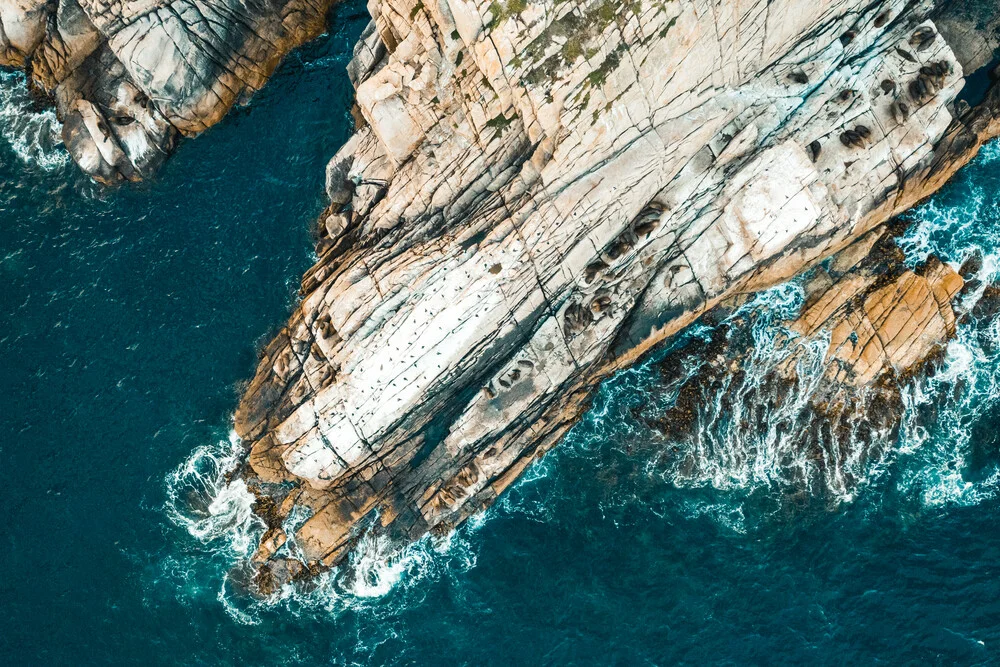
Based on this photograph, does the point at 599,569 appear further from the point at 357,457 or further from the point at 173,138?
the point at 173,138

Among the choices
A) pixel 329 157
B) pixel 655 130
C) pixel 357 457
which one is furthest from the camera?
pixel 329 157

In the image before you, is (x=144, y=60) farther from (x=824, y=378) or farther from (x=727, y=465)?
(x=824, y=378)

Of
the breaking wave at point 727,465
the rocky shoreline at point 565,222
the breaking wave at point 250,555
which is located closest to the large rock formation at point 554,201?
the rocky shoreline at point 565,222

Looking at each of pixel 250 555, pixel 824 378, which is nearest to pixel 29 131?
pixel 250 555

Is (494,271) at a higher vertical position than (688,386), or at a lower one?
higher

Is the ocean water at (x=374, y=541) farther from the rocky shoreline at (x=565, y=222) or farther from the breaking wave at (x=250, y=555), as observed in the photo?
the rocky shoreline at (x=565, y=222)

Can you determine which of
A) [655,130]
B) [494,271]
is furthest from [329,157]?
[655,130]
